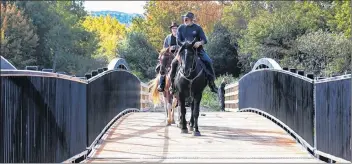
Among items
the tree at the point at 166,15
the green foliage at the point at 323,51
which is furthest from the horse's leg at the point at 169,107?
the tree at the point at 166,15

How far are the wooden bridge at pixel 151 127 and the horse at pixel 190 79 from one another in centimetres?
50

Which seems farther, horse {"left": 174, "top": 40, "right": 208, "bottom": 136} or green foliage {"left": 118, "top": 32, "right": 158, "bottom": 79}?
green foliage {"left": 118, "top": 32, "right": 158, "bottom": 79}

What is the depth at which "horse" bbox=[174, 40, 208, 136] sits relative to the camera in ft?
44.3

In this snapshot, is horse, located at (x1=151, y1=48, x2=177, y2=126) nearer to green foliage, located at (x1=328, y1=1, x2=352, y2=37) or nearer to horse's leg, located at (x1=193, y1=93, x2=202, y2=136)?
horse's leg, located at (x1=193, y1=93, x2=202, y2=136)

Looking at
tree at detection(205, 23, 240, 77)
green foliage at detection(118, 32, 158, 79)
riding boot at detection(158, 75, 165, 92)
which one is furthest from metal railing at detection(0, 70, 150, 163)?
green foliage at detection(118, 32, 158, 79)

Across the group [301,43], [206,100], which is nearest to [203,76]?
[301,43]

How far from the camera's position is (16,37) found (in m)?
57.5

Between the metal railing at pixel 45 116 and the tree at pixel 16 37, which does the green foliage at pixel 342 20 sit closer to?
the tree at pixel 16 37

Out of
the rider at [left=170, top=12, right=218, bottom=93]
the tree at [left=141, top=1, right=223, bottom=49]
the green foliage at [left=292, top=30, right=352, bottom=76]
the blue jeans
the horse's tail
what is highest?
the tree at [left=141, top=1, right=223, bottom=49]

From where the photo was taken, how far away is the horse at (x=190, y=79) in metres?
13.5

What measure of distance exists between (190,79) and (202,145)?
214 centimetres

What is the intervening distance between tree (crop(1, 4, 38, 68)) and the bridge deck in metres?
40.9

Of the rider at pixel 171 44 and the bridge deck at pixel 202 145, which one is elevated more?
the rider at pixel 171 44

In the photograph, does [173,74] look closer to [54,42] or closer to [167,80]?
[167,80]
